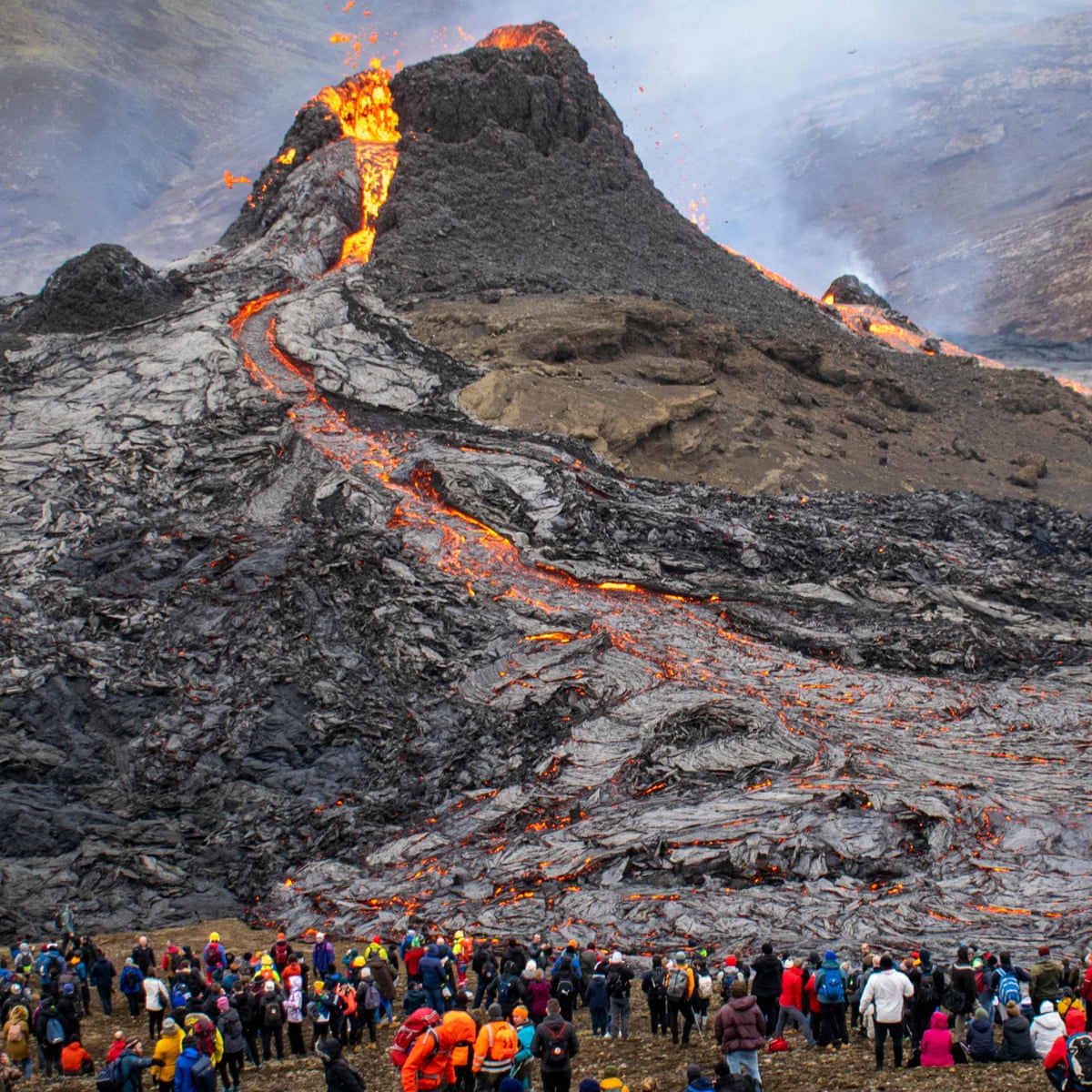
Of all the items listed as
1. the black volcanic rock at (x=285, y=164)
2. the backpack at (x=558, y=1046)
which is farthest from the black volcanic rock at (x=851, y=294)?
the backpack at (x=558, y=1046)

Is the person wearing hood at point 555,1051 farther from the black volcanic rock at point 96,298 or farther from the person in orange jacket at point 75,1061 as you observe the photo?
the black volcanic rock at point 96,298

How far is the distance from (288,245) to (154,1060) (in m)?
56.0

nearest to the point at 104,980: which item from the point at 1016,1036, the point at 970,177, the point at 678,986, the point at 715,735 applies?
the point at 678,986

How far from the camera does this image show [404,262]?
202 ft

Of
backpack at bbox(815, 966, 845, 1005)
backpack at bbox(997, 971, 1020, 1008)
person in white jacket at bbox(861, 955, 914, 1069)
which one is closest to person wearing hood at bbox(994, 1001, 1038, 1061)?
backpack at bbox(997, 971, 1020, 1008)

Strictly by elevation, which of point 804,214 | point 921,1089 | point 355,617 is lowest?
point 921,1089

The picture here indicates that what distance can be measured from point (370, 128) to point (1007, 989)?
6828 cm

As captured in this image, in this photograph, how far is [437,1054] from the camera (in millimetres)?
12094

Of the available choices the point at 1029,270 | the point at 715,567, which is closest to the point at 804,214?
the point at 1029,270

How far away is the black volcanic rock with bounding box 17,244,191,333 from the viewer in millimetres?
53969

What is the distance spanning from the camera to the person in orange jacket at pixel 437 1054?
1197 cm

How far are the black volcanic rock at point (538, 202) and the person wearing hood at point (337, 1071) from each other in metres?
50.6

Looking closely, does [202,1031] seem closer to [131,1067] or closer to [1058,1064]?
[131,1067]

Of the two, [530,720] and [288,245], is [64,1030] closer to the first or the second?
[530,720]
